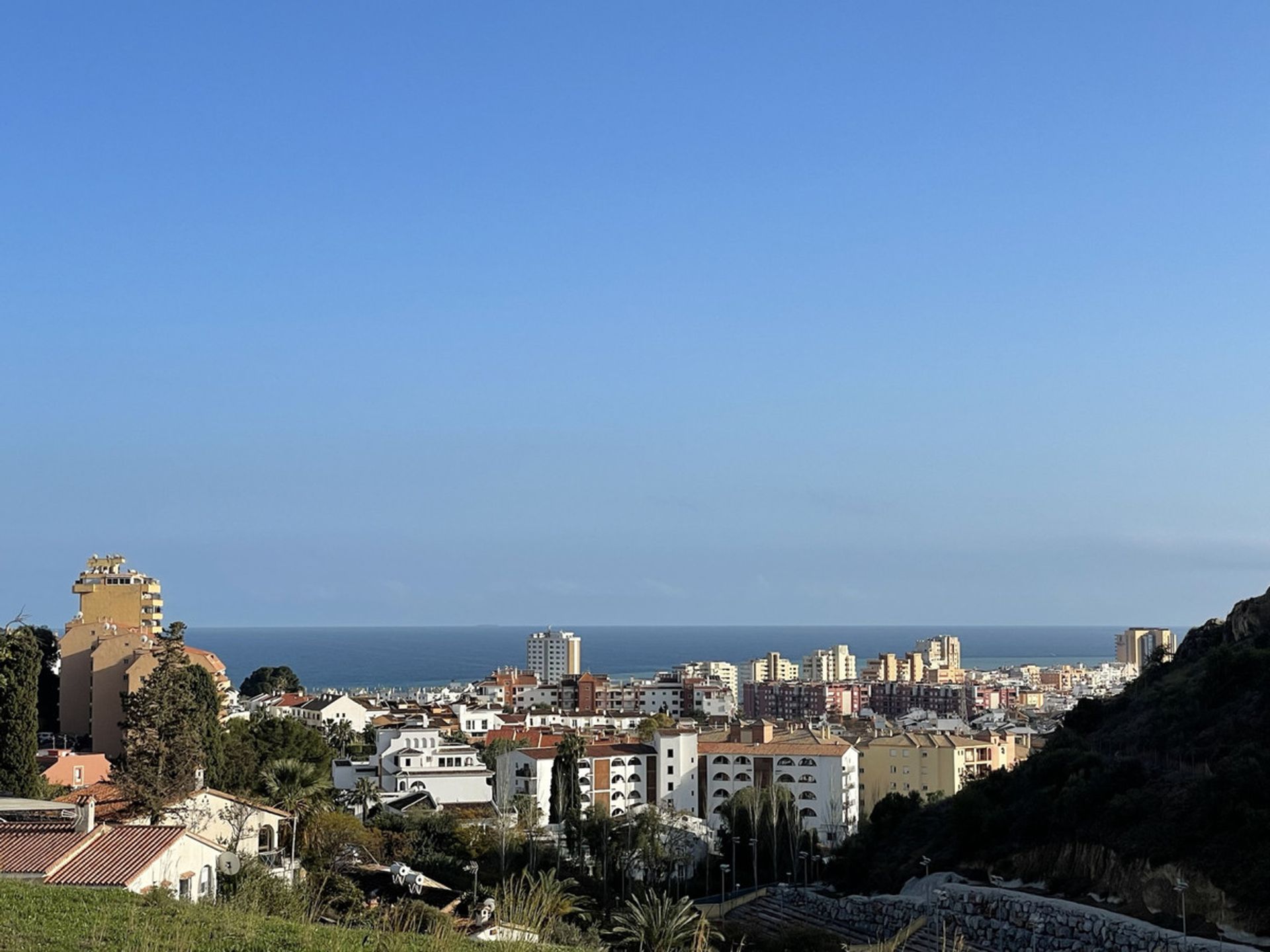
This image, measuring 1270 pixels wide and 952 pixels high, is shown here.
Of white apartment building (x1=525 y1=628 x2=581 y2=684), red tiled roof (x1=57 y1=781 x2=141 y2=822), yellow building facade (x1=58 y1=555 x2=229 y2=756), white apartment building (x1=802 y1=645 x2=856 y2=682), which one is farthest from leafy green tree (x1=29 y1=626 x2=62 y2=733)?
white apartment building (x1=802 y1=645 x2=856 y2=682)

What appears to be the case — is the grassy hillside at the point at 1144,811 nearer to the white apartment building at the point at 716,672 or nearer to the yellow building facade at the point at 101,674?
the yellow building facade at the point at 101,674

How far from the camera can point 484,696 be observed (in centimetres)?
8812

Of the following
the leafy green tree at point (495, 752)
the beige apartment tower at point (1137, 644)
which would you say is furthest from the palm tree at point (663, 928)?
the beige apartment tower at point (1137, 644)

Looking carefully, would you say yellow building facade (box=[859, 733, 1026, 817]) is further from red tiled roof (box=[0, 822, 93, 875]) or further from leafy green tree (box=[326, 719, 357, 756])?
red tiled roof (box=[0, 822, 93, 875])

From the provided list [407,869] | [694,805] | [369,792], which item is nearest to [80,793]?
[407,869]

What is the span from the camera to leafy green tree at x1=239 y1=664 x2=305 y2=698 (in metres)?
78.0

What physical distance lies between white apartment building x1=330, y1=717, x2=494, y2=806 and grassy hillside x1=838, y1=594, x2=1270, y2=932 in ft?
53.5

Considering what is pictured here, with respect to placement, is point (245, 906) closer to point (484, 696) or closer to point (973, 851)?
point (973, 851)

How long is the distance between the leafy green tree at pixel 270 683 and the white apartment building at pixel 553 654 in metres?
58.1

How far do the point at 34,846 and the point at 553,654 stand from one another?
124723 millimetres

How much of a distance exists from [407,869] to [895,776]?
3326 centimetres

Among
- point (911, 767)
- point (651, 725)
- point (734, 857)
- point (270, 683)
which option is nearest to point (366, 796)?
point (734, 857)

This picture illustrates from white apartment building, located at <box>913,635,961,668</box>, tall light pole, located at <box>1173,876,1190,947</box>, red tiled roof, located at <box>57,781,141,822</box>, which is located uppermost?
red tiled roof, located at <box>57,781,141,822</box>

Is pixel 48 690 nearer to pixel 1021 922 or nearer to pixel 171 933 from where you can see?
pixel 1021 922
